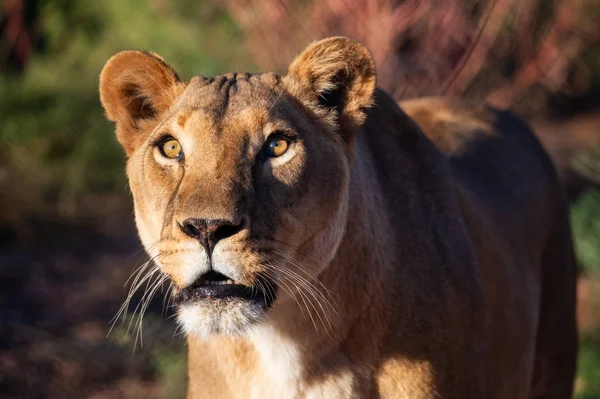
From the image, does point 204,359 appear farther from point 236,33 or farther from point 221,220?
point 236,33

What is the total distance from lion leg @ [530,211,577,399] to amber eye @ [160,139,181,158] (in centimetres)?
205

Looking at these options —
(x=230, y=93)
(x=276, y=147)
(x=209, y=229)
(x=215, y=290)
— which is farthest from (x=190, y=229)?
(x=230, y=93)

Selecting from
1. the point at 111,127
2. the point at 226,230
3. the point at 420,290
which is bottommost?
the point at 111,127

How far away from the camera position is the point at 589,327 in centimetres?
661

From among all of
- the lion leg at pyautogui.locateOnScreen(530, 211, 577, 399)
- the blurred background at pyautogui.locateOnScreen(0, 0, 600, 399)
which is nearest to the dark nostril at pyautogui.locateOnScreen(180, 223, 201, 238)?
the lion leg at pyautogui.locateOnScreen(530, 211, 577, 399)

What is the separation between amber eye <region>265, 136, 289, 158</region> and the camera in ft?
9.86

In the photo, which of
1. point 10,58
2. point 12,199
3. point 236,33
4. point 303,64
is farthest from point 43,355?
point 10,58

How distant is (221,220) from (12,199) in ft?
20.1

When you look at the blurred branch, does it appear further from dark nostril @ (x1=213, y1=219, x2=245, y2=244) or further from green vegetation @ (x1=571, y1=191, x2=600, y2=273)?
dark nostril @ (x1=213, y1=219, x2=245, y2=244)

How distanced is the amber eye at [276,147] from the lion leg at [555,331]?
74.0 inches

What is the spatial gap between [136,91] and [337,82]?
2.18 feet

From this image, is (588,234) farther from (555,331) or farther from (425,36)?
(555,331)

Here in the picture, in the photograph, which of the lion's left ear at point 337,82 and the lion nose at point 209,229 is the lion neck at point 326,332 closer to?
the lion's left ear at point 337,82

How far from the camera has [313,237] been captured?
302 centimetres
